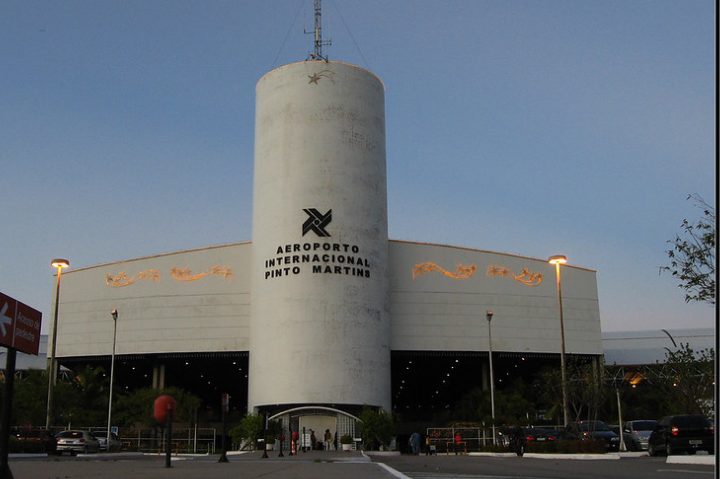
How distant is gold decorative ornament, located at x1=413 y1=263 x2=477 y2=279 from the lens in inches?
2712

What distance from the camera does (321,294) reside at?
6088 cm

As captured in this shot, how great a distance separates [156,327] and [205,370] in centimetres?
1417

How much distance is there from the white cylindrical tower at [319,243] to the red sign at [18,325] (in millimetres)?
47144

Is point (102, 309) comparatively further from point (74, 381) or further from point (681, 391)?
point (681, 391)

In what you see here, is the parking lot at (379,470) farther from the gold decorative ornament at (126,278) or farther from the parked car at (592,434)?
the gold decorative ornament at (126,278)

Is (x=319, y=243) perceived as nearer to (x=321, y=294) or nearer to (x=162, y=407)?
(x=321, y=294)

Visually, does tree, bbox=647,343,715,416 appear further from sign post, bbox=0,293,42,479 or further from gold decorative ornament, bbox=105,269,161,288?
gold decorative ornament, bbox=105,269,161,288

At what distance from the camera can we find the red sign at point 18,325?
12180 mm

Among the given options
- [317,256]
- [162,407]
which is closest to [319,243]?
[317,256]

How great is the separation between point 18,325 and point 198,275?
57.3m

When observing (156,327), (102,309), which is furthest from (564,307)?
(102,309)

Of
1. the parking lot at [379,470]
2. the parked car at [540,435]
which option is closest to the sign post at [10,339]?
the parking lot at [379,470]

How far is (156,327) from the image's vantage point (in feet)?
226

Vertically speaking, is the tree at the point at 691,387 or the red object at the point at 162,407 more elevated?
the tree at the point at 691,387
